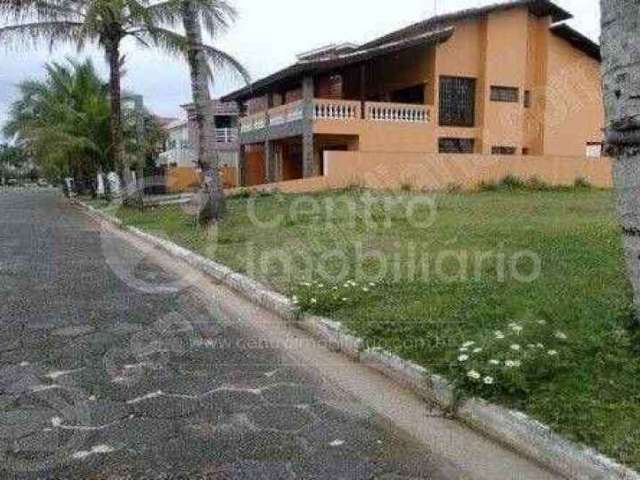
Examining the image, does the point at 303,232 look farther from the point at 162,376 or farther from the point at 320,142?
the point at 320,142

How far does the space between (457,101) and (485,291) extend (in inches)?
791

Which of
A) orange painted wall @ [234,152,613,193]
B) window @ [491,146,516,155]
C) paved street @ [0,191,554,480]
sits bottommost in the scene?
paved street @ [0,191,554,480]

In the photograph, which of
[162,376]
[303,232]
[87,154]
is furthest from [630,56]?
[87,154]

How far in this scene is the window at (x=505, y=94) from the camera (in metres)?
25.1

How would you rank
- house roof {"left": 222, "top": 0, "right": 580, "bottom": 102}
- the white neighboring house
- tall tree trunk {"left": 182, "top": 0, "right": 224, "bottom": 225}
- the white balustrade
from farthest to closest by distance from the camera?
the white neighboring house → the white balustrade → house roof {"left": 222, "top": 0, "right": 580, "bottom": 102} → tall tree trunk {"left": 182, "top": 0, "right": 224, "bottom": 225}

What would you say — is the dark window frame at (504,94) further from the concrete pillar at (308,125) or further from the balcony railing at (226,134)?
the balcony railing at (226,134)

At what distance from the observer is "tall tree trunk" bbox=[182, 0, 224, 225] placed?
40.9ft

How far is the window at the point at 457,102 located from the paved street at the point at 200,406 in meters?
19.7

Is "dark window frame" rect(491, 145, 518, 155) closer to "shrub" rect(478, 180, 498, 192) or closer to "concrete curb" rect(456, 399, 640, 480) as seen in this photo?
"shrub" rect(478, 180, 498, 192)

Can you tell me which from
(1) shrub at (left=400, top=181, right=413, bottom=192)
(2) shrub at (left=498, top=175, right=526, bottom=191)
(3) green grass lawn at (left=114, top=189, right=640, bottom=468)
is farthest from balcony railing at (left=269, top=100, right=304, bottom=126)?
(3) green grass lawn at (left=114, top=189, right=640, bottom=468)

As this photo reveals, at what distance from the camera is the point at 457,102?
80.5 ft

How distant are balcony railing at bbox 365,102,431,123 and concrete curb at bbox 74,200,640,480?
16281 mm

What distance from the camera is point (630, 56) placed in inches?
136

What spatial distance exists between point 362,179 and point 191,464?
17.7m
